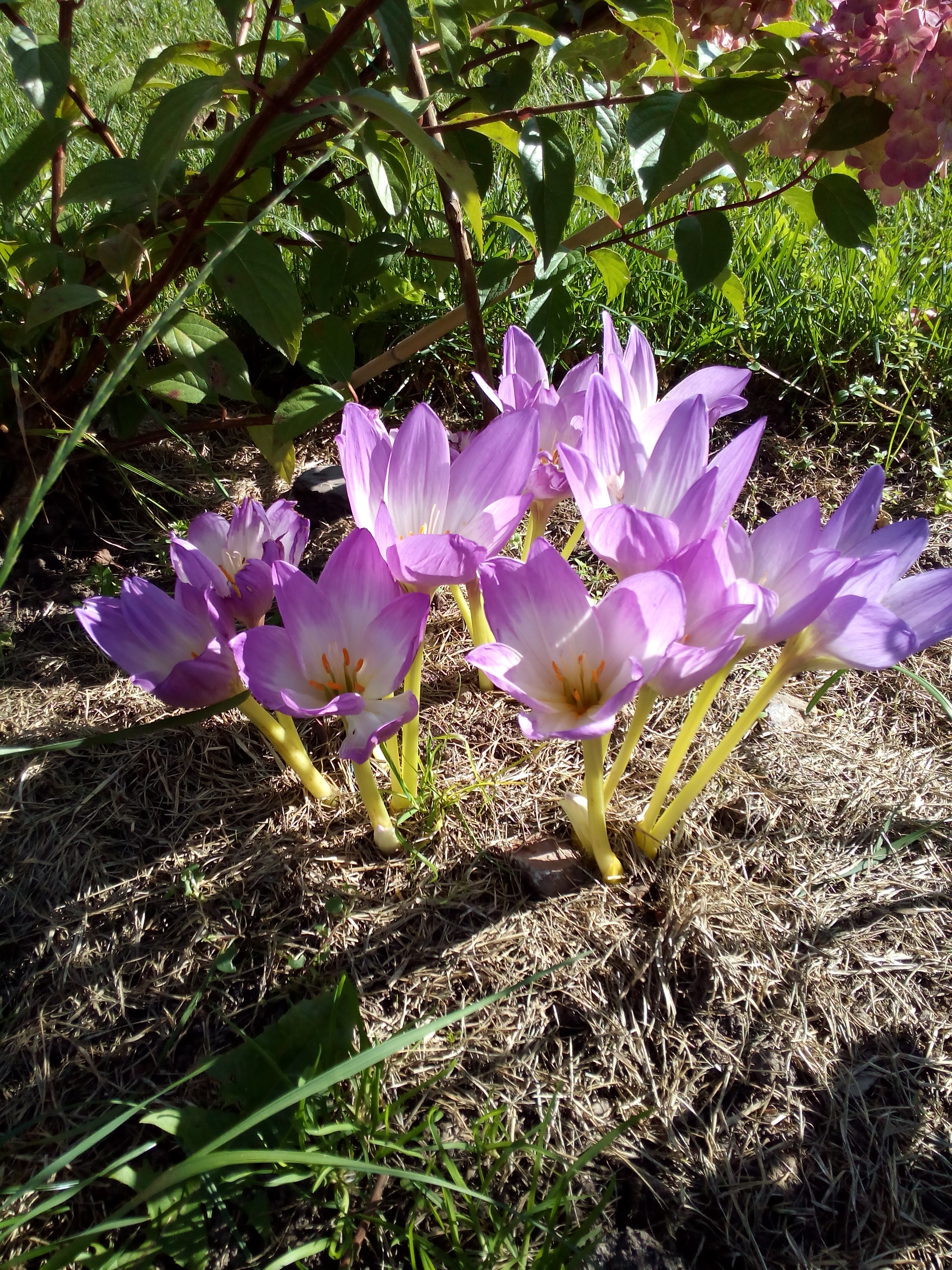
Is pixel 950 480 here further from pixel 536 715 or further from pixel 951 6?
pixel 536 715

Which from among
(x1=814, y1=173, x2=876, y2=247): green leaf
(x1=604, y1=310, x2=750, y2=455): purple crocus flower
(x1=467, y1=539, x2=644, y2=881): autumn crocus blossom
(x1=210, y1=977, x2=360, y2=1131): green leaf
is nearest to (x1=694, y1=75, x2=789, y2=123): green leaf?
(x1=814, y1=173, x2=876, y2=247): green leaf

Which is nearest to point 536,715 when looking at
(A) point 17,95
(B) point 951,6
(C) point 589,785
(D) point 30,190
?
(C) point 589,785

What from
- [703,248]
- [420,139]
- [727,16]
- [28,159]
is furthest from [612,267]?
[28,159]

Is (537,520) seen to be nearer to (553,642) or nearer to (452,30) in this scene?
(553,642)

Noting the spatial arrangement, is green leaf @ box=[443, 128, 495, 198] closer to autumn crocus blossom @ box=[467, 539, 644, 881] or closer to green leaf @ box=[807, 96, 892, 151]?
green leaf @ box=[807, 96, 892, 151]

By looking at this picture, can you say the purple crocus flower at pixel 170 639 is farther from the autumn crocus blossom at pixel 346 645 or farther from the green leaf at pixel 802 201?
the green leaf at pixel 802 201
